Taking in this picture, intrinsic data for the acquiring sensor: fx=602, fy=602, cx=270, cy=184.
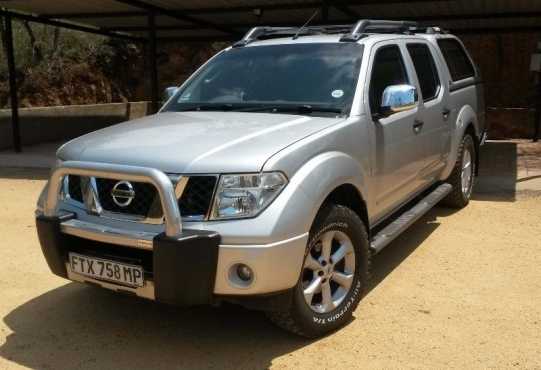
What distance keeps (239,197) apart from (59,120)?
13.0 meters

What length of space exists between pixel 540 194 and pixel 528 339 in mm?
4310

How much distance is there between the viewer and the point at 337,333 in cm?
362

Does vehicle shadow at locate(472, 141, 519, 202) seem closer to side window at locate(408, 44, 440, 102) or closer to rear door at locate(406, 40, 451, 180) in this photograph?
rear door at locate(406, 40, 451, 180)

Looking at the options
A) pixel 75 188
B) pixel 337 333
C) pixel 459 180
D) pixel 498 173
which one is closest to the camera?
pixel 75 188

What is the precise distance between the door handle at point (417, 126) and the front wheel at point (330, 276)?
1.36 metres

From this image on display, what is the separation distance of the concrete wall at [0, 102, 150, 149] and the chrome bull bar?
10.6 metres

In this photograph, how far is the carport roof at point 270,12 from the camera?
10047 mm

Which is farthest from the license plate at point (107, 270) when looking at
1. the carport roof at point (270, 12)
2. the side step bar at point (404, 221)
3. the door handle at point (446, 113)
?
the carport roof at point (270, 12)

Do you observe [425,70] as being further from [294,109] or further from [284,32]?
[294,109]

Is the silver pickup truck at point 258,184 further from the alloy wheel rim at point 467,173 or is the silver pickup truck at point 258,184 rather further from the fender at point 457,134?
the alloy wheel rim at point 467,173

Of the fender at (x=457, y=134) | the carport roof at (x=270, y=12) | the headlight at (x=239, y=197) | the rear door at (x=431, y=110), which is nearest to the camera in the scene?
the headlight at (x=239, y=197)

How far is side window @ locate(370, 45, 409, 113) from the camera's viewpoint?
4.29 meters

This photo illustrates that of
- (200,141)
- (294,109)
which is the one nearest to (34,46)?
(294,109)

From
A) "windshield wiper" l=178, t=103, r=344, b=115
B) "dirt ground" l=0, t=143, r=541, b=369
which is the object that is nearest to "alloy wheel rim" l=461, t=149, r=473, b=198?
"dirt ground" l=0, t=143, r=541, b=369
